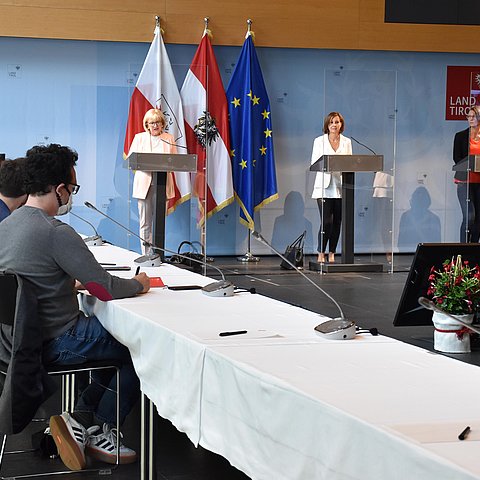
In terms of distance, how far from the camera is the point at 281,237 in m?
11.2

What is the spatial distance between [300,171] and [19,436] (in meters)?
7.27

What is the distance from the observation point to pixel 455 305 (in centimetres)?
325

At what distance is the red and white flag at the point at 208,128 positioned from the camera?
887 cm

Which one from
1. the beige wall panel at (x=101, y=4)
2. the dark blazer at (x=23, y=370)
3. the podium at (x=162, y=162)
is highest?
the beige wall panel at (x=101, y=4)

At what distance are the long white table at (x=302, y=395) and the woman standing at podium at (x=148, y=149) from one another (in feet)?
17.0

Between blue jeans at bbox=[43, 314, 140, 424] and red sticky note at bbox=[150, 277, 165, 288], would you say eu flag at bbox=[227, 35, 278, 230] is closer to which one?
red sticky note at bbox=[150, 277, 165, 288]

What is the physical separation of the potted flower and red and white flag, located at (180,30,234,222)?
18.4 feet

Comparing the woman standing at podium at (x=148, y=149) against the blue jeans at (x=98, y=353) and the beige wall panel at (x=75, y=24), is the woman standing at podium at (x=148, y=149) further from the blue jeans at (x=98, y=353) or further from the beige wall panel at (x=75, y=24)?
the blue jeans at (x=98, y=353)

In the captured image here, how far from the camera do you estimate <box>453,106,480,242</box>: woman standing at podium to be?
9.35 metres

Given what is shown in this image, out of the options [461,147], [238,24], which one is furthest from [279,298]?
[238,24]

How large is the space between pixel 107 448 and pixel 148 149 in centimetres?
499

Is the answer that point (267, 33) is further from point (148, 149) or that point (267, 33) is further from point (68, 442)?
point (68, 442)

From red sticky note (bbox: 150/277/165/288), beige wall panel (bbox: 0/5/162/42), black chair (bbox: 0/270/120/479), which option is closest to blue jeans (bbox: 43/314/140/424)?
black chair (bbox: 0/270/120/479)

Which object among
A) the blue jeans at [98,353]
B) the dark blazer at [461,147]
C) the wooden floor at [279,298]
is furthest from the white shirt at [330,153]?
the blue jeans at [98,353]
